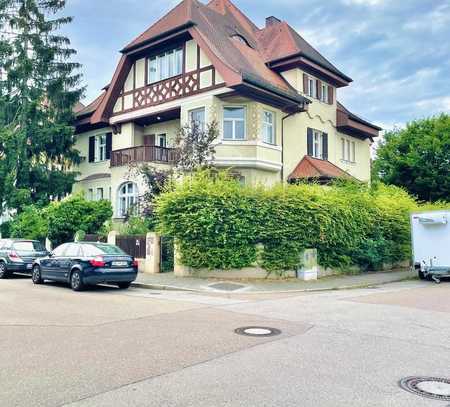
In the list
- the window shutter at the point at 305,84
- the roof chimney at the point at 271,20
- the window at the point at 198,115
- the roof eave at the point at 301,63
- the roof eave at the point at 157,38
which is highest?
the roof chimney at the point at 271,20

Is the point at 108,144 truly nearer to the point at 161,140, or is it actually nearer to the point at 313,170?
the point at 161,140

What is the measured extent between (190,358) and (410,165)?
3094 cm

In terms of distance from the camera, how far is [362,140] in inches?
1318

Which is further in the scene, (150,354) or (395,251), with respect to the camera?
(395,251)

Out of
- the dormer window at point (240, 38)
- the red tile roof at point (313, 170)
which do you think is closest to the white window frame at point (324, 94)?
the red tile roof at point (313, 170)

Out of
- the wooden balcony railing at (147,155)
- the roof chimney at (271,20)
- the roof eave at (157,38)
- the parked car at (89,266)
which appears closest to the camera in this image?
the parked car at (89,266)

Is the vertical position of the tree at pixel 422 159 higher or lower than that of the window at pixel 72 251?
higher

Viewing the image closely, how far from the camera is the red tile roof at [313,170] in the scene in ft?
83.9

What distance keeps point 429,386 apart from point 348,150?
91.0ft

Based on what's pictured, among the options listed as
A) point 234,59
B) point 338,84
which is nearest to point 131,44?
point 234,59

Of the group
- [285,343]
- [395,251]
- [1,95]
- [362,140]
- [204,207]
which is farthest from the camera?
[362,140]

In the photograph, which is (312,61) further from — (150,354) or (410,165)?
(150,354)

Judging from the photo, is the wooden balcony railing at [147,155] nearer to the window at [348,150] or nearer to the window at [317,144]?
the window at [317,144]

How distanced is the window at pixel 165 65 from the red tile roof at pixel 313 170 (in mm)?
8074
